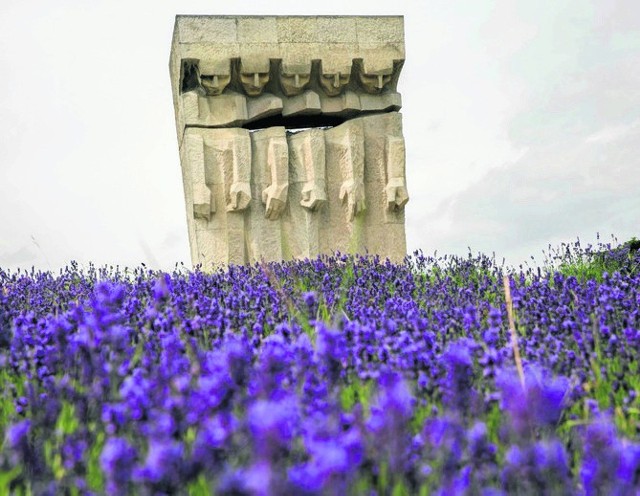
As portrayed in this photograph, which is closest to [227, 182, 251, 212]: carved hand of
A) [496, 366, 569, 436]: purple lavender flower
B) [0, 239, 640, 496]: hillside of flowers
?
[0, 239, 640, 496]: hillside of flowers

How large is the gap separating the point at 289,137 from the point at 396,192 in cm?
134

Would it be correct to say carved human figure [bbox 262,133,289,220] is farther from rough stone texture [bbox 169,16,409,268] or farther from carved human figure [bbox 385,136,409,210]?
carved human figure [bbox 385,136,409,210]

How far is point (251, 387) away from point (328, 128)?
24.5 feet

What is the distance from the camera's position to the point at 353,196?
27.9 feet

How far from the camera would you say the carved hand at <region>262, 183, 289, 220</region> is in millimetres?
8289

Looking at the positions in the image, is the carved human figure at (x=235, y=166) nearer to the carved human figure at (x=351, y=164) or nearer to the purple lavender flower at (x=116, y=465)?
the carved human figure at (x=351, y=164)

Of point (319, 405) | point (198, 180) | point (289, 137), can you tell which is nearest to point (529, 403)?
point (319, 405)

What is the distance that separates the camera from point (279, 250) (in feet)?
27.8

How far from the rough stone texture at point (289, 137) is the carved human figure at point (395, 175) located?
1 centimetres

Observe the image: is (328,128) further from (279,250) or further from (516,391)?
(516,391)

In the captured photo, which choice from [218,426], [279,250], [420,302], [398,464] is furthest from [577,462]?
[279,250]

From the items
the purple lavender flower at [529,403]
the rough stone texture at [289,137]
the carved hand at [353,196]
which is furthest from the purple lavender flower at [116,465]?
the carved hand at [353,196]

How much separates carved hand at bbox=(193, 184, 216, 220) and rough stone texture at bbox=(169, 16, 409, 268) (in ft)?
0.03

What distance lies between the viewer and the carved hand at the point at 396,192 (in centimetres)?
862
